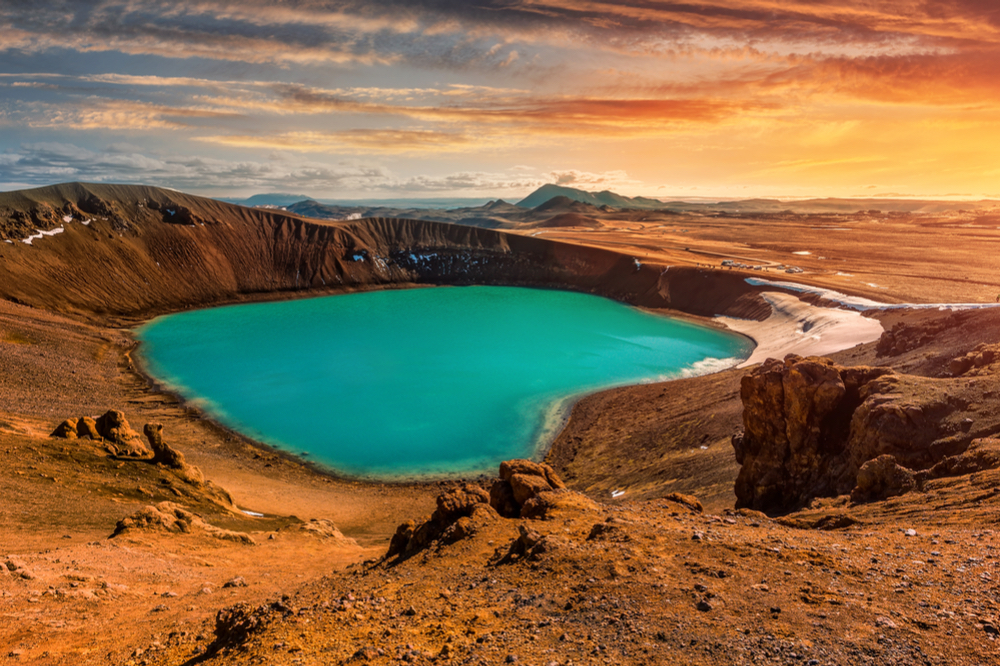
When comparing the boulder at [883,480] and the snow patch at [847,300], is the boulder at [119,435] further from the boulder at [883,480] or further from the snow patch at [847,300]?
the snow patch at [847,300]

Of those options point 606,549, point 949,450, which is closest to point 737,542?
point 606,549

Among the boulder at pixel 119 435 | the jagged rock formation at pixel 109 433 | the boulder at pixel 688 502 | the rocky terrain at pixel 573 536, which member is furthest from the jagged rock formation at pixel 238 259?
the boulder at pixel 688 502

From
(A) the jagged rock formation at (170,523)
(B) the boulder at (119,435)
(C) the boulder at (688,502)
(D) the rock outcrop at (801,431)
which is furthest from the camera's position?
(B) the boulder at (119,435)

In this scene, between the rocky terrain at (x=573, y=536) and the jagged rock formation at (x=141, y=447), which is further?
the jagged rock formation at (x=141, y=447)

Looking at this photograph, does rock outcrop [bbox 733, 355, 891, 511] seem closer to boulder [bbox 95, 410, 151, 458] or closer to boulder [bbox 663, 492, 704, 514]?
boulder [bbox 663, 492, 704, 514]

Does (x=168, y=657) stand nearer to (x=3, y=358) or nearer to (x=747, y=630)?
(x=747, y=630)

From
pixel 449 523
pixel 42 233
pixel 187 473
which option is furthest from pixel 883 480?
pixel 42 233

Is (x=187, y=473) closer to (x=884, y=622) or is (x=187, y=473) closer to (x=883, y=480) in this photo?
(x=884, y=622)
